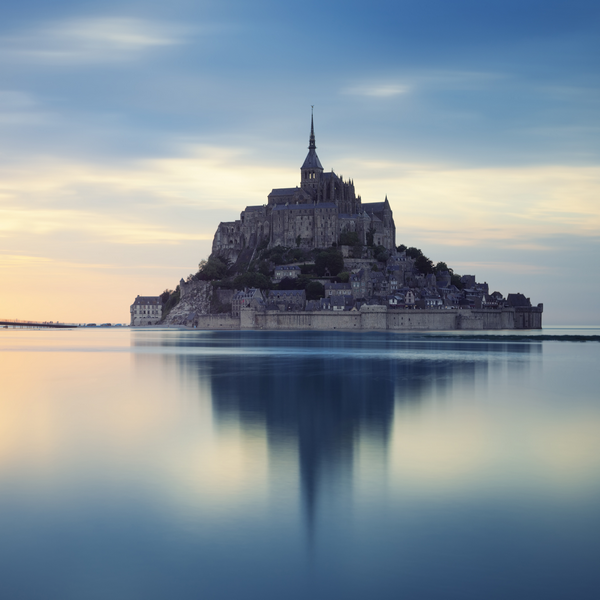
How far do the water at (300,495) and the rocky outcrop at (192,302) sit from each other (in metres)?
68.2

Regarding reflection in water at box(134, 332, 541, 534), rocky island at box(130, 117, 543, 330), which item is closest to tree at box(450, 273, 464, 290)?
rocky island at box(130, 117, 543, 330)

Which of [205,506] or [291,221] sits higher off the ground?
[291,221]

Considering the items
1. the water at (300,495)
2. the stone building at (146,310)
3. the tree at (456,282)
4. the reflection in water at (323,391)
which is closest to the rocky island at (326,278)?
the tree at (456,282)

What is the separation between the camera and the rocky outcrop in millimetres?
88900

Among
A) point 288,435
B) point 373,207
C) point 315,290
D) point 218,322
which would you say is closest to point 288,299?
point 315,290

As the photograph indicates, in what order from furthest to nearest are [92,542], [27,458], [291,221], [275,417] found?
[291,221] → [275,417] → [27,458] → [92,542]

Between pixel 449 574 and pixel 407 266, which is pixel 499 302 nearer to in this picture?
pixel 407 266

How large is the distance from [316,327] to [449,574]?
68.3 meters

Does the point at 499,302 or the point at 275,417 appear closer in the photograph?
the point at 275,417

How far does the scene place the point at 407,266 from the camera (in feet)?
257

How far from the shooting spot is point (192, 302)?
9244 centimetres

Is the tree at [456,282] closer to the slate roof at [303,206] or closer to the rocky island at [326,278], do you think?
the rocky island at [326,278]

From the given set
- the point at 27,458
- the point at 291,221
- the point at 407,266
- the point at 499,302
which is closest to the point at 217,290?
the point at 291,221

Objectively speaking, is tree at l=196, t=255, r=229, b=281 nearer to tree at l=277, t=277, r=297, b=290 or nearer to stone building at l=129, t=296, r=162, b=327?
tree at l=277, t=277, r=297, b=290
